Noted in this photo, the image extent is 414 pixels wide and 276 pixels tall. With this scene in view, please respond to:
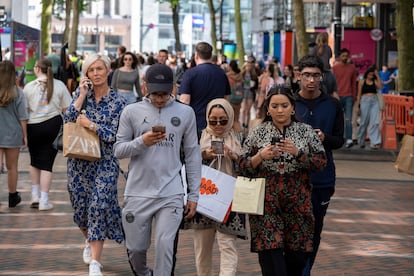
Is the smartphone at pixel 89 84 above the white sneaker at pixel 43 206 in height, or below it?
above

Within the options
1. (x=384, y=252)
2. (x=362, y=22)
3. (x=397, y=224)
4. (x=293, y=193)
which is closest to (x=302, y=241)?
(x=293, y=193)

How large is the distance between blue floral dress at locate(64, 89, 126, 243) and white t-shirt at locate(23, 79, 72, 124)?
3.78m

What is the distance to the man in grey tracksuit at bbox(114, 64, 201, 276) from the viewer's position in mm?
7137

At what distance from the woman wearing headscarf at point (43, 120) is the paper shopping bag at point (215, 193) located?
182 inches

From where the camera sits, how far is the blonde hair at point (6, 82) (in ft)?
39.8

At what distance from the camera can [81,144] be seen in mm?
8453

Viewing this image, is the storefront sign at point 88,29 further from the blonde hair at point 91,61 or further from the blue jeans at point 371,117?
the blonde hair at point 91,61

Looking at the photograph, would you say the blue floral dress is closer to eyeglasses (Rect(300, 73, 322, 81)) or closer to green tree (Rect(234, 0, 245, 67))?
eyeglasses (Rect(300, 73, 322, 81))

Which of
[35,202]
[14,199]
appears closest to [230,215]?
[35,202]

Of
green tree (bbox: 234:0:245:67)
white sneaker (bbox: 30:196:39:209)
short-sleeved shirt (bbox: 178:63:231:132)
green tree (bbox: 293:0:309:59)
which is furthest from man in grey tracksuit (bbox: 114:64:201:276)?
green tree (bbox: 234:0:245:67)

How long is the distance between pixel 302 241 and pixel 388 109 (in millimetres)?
15121

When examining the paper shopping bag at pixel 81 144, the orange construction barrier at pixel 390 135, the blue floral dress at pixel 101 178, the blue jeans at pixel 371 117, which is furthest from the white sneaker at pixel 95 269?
the blue jeans at pixel 371 117

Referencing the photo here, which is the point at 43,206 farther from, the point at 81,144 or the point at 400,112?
the point at 400,112

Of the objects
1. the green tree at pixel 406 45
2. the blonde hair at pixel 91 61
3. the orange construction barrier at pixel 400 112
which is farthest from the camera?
the green tree at pixel 406 45
